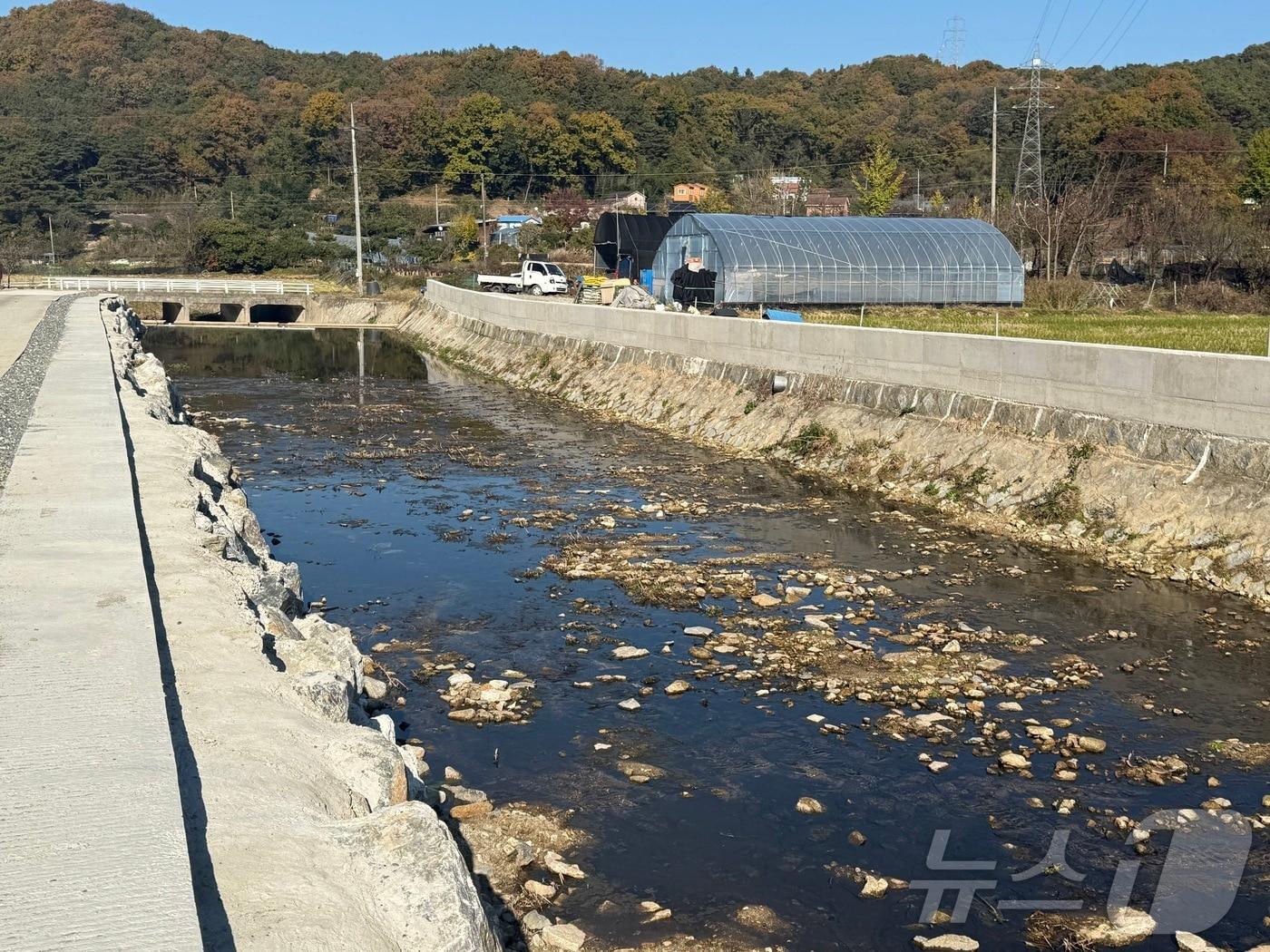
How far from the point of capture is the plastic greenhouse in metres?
43.8

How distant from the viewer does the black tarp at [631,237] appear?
61.3 metres

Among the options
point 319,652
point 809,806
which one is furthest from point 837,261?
point 319,652

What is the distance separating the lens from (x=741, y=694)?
1201 cm

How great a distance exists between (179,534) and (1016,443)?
1438 cm

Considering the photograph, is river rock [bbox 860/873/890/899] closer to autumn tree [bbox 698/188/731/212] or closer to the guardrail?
the guardrail

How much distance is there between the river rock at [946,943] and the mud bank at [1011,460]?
30.4ft

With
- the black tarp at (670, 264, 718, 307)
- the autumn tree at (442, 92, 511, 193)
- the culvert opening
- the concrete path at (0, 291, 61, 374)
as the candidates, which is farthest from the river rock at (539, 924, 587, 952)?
the autumn tree at (442, 92, 511, 193)

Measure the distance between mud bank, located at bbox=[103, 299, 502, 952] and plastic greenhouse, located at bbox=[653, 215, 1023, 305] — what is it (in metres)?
34.1

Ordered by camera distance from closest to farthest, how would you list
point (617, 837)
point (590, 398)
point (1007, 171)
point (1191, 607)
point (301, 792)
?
point (301, 792)
point (617, 837)
point (1191, 607)
point (590, 398)
point (1007, 171)

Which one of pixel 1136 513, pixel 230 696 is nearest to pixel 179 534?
pixel 230 696

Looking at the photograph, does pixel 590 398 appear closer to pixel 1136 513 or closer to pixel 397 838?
pixel 1136 513

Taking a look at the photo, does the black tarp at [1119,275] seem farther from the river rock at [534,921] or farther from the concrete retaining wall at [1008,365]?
the river rock at [534,921]

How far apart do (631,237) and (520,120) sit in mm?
73752

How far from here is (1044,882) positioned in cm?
843
